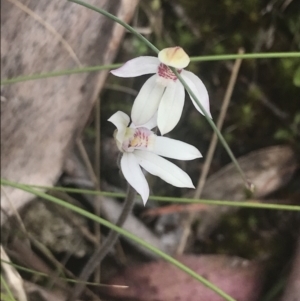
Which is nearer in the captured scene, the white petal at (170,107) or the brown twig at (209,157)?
the white petal at (170,107)

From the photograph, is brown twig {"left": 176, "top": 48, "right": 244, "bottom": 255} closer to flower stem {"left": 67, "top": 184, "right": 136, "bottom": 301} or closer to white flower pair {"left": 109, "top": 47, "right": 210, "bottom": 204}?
flower stem {"left": 67, "top": 184, "right": 136, "bottom": 301}

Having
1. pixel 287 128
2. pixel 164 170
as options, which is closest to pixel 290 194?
pixel 287 128

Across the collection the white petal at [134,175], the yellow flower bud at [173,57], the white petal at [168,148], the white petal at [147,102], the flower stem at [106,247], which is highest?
the yellow flower bud at [173,57]

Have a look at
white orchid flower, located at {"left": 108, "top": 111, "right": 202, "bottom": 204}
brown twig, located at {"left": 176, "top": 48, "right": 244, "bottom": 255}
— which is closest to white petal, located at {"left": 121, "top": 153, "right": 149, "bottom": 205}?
Result: white orchid flower, located at {"left": 108, "top": 111, "right": 202, "bottom": 204}

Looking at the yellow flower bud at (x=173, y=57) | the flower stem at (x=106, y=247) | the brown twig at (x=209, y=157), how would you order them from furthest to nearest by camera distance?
the brown twig at (x=209, y=157) → the flower stem at (x=106, y=247) → the yellow flower bud at (x=173, y=57)

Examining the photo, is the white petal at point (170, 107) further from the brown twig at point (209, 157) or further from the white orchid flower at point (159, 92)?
the brown twig at point (209, 157)

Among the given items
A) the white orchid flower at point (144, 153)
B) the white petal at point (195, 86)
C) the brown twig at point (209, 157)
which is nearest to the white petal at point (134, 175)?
the white orchid flower at point (144, 153)

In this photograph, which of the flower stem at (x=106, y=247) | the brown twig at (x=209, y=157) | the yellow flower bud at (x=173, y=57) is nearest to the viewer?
the yellow flower bud at (x=173, y=57)

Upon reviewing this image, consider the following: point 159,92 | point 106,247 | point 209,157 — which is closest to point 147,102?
point 159,92
